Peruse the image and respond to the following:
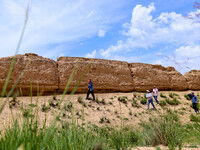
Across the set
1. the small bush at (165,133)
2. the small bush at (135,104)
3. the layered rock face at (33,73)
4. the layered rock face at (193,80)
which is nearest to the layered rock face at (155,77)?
the layered rock face at (193,80)

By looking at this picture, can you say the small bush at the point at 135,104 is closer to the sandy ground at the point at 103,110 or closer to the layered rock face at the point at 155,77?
the sandy ground at the point at 103,110

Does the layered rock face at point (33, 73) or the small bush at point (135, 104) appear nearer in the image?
the layered rock face at point (33, 73)

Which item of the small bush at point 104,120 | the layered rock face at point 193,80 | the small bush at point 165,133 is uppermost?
the layered rock face at point 193,80

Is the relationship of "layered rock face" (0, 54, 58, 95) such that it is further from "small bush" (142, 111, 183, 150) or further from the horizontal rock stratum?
"small bush" (142, 111, 183, 150)

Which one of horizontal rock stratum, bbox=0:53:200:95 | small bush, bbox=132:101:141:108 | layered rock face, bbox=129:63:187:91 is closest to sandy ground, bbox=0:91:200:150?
small bush, bbox=132:101:141:108

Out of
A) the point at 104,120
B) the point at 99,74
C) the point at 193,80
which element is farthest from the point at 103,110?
the point at 193,80

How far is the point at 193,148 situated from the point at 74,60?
50.4 ft

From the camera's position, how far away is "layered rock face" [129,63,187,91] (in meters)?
21.5

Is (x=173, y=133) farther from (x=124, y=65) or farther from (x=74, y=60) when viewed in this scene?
(x=124, y=65)

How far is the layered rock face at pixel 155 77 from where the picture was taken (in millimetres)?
21539

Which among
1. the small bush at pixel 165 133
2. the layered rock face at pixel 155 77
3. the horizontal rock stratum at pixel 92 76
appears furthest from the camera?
the layered rock face at pixel 155 77

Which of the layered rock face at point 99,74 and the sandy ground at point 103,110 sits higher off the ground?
the layered rock face at point 99,74

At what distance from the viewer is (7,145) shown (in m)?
1.62

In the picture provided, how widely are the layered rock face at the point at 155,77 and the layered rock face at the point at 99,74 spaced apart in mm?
1038
